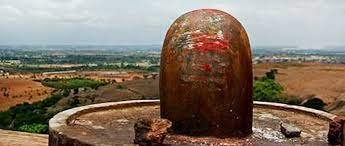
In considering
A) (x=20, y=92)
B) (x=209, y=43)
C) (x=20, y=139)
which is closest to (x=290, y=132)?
(x=209, y=43)

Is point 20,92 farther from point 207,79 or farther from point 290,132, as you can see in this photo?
point 207,79

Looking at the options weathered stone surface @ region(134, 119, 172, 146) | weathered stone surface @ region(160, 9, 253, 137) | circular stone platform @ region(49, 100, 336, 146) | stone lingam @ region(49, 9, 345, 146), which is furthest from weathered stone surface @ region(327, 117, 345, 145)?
weathered stone surface @ region(134, 119, 172, 146)

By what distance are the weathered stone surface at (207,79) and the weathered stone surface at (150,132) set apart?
861 mm

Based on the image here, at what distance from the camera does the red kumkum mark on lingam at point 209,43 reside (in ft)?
24.0

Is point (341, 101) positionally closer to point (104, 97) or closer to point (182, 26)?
point (104, 97)

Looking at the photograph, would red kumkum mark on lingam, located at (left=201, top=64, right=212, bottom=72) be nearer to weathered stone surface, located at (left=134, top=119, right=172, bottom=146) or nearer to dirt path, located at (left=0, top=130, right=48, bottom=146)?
weathered stone surface, located at (left=134, top=119, right=172, bottom=146)

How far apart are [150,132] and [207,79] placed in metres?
1.25

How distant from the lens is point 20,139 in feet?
43.3

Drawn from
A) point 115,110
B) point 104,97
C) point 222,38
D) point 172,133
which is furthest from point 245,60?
point 104,97

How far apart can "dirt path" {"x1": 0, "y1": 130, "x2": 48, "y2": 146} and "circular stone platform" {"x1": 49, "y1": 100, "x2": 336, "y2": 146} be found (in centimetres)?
361

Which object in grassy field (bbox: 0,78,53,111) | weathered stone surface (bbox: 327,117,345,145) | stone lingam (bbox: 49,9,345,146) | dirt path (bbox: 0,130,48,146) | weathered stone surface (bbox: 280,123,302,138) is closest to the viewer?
stone lingam (bbox: 49,9,345,146)

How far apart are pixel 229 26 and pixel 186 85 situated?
3.79 feet

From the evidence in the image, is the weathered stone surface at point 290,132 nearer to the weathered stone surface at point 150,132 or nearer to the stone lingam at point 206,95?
the stone lingam at point 206,95

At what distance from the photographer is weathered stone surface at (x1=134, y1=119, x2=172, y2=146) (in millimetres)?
6353
